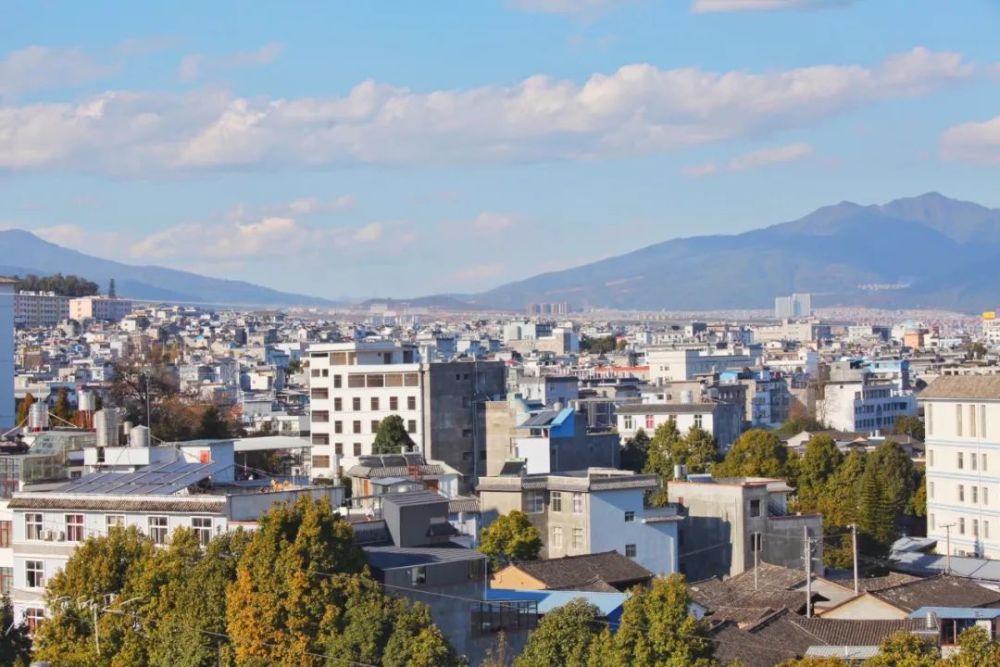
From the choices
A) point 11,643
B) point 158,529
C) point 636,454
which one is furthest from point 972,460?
point 11,643

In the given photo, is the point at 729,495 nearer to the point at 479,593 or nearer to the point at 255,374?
the point at 479,593

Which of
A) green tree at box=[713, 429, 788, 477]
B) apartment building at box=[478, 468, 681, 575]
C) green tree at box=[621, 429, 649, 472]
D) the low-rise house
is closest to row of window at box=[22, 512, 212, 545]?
the low-rise house

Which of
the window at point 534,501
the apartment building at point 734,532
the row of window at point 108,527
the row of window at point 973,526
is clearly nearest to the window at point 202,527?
the row of window at point 108,527

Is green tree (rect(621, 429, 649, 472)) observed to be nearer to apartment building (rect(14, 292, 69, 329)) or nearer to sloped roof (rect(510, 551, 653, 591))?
sloped roof (rect(510, 551, 653, 591))

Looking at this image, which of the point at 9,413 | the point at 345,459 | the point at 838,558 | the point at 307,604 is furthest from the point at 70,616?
the point at 345,459

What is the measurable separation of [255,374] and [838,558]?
60.6 meters

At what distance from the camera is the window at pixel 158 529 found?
58.8 feet

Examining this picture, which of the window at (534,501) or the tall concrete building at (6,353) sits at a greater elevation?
the tall concrete building at (6,353)

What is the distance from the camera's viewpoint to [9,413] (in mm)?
34188

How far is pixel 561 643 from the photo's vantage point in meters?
15.6

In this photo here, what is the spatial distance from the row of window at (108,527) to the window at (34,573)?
11.1 inches

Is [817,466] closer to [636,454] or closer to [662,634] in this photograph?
[636,454]

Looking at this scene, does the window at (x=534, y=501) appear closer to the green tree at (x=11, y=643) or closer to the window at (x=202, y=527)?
the window at (x=202, y=527)

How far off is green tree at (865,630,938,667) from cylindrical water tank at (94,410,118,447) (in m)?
11.7
